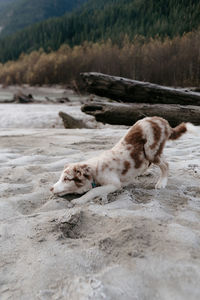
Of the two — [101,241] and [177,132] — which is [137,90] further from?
[101,241]

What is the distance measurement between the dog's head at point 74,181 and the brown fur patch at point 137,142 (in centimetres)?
61

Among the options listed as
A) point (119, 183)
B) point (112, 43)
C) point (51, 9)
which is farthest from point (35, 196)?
point (51, 9)

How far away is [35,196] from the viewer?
3.05 m

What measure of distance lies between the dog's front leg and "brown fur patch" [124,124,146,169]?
1.49 ft

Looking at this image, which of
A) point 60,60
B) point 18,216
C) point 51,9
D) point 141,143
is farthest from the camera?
point 51,9

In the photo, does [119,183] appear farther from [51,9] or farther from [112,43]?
[51,9]

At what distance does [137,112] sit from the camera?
285 inches

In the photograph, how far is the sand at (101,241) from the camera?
1657mm

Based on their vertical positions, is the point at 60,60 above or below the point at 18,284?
below

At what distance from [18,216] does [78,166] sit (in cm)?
90

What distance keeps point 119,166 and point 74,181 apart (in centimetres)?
58

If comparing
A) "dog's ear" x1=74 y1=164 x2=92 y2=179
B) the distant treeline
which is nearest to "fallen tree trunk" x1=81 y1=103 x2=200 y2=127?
"dog's ear" x1=74 y1=164 x2=92 y2=179

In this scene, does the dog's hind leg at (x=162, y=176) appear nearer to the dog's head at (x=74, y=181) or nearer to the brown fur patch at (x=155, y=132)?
the brown fur patch at (x=155, y=132)

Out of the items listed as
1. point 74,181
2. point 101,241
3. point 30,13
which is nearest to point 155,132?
point 74,181
